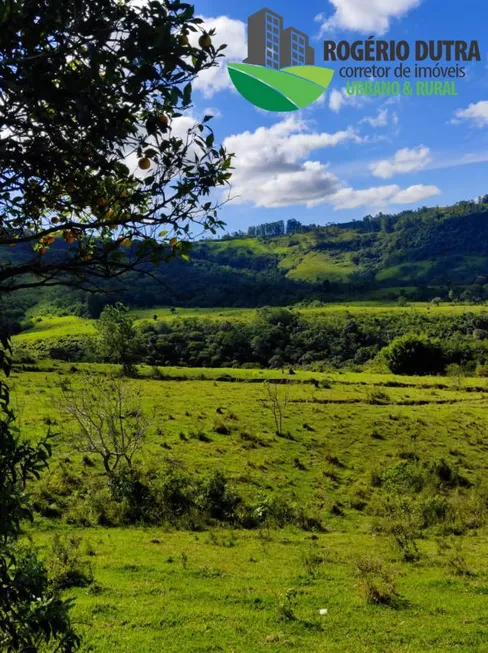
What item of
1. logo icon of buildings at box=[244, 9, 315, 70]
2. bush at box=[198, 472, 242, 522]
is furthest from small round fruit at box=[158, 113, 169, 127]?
logo icon of buildings at box=[244, 9, 315, 70]

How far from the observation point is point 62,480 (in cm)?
2591

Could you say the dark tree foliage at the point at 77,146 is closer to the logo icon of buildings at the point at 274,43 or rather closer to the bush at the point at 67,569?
the bush at the point at 67,569

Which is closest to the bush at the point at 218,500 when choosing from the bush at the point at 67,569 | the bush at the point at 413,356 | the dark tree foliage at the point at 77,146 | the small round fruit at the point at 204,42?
the bush at the point at 67,569

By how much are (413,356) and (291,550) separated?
7407 centimetres

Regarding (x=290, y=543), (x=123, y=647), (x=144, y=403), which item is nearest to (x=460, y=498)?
(x=290, y=543)

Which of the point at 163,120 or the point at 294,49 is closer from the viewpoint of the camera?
the point at 163,120

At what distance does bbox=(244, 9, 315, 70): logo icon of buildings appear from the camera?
36469 millimetres

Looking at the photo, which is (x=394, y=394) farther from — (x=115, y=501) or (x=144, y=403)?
(x=115, y=501)

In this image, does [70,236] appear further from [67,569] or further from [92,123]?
[67,569]

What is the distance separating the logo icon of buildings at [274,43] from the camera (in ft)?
120

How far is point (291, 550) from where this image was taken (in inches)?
724

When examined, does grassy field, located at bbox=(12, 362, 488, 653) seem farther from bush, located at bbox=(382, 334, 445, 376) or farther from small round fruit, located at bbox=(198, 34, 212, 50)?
bush, located at bbox=(382, 334, 445, 376)

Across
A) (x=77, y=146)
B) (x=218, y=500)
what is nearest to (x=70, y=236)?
(x=77, y=146)

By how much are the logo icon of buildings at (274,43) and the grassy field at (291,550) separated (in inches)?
1091
